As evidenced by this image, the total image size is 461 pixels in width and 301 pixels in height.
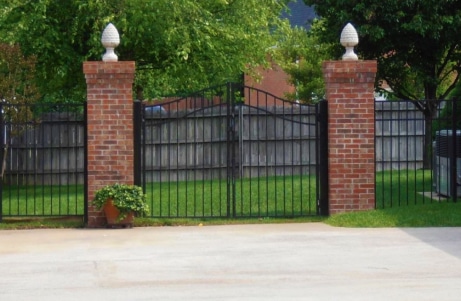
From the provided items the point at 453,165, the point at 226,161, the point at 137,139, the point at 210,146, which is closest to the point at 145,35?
the point at 210,146

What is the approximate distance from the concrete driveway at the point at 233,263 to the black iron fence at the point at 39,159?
1648 mm

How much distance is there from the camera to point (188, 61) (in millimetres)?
23328

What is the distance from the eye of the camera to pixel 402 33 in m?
25.5

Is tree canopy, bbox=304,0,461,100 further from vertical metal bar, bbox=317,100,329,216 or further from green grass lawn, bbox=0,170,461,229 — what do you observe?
vertical metal bar, bbox=317,100,329,216

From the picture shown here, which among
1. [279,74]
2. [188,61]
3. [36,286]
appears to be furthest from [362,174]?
[279,74]

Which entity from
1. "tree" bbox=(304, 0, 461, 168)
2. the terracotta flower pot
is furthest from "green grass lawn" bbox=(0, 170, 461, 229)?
"tree" bbox=(304, 0, 461, 168)

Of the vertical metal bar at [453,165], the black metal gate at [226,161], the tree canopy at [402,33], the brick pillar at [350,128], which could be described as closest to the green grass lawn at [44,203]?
the black metal gate at [226,161]

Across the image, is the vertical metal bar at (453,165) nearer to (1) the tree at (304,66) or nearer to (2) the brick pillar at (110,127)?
(2) the brick pillar at (110,127)

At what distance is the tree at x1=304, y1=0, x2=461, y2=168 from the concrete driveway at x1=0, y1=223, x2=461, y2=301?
10934 mm

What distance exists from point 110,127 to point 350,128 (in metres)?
3.62

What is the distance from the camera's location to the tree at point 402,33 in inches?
973

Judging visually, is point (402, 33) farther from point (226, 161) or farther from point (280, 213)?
point (280, 213)

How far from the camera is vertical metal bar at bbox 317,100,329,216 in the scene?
1556 cm

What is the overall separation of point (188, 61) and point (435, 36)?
6155mm
